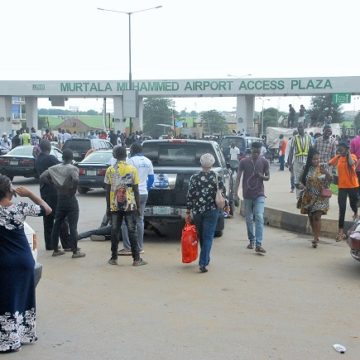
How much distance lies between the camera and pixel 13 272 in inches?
207

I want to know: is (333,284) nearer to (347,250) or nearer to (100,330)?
(347,250)

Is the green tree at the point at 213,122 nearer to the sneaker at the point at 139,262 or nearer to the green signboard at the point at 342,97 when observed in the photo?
the green signboard at the point at 342,97

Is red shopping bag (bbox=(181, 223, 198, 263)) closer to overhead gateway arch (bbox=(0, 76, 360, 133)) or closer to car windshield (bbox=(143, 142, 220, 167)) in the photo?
car windshield (bbox=(143, 142, 220, 167))

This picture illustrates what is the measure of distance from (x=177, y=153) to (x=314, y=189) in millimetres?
2772

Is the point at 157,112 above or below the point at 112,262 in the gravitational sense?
above

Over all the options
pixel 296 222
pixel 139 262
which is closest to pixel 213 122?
pixel 296 222

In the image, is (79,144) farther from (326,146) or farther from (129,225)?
(129,225)

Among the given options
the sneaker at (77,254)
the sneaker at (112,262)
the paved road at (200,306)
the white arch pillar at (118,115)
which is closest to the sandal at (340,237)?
the paved road at (200,306)

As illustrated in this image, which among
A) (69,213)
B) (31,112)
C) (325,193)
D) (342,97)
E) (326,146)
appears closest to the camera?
(69,213)

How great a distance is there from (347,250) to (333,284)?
2.48 metres

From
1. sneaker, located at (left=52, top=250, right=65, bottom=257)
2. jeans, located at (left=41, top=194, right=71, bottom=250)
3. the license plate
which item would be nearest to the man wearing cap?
the license plate

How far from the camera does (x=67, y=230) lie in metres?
10.0

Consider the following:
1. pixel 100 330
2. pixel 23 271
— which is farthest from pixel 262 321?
pixel 23 271

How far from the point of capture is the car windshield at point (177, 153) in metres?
11.7
